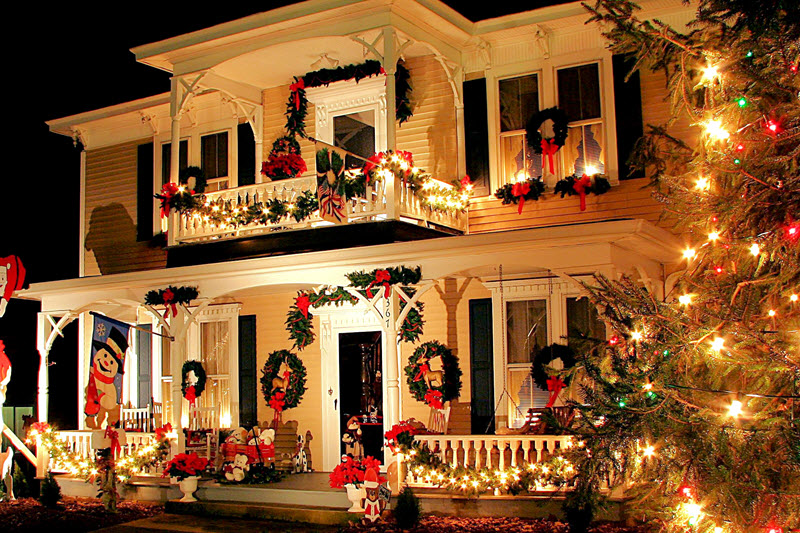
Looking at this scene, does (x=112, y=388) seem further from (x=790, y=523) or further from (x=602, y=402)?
(x=790, y=523)

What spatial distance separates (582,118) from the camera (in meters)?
13.3

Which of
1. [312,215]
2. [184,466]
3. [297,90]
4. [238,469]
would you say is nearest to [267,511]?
[238,469]

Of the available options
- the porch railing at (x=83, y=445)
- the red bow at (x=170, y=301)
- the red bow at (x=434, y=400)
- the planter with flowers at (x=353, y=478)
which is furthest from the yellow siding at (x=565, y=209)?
the porch railing at (x=83, y=445)

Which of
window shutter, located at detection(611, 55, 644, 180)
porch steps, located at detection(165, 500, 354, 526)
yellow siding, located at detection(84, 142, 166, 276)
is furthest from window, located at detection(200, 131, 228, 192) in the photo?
window shutter, located at detection(611, 55, 644, 180)

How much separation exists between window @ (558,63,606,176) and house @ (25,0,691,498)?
0.9 inches

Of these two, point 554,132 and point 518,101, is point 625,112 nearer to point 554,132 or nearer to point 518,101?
point 554,132

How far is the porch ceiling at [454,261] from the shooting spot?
10344 mm

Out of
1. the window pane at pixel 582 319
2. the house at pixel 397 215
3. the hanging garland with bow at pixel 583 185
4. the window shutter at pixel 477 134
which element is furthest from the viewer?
the window shutter at pixel 477 134

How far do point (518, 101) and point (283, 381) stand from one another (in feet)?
20.6

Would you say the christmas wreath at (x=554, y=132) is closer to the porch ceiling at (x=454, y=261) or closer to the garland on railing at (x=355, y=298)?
the porch ceiling at (x=454, y=261)

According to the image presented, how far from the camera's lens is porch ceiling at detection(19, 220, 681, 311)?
10.3 metres

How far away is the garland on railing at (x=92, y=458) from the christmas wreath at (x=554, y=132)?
7.32 m

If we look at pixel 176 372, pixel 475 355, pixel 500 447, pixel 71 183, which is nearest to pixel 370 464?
pixel 500 447

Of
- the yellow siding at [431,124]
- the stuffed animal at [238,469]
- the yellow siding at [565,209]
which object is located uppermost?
the yellow siding at [431,124]
